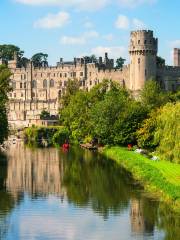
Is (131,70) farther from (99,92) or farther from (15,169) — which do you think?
(15,169)

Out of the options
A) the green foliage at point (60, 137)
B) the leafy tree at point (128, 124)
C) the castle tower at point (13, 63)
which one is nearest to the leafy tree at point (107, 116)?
the leafy tree at point (128, 124)

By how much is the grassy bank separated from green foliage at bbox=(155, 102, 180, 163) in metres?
0.64

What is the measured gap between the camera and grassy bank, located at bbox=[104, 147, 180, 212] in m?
33.7

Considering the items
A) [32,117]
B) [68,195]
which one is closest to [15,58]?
[32,117]

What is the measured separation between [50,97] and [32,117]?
14.8m

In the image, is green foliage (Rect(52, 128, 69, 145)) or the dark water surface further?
green foliage (Rect(52, 128, 69, 145))

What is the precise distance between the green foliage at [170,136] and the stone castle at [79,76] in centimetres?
4420

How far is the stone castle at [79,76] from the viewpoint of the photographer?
95375mm

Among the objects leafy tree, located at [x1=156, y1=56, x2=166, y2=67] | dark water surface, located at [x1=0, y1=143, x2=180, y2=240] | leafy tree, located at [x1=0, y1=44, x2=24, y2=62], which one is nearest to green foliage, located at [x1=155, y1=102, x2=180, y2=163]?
dark water surface, located at [x1=0, y1=143, x2=180, y2=240]

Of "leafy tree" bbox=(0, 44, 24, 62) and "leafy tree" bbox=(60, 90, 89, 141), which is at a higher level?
"leafy tree" bbox=(0, 44, 24, 62)

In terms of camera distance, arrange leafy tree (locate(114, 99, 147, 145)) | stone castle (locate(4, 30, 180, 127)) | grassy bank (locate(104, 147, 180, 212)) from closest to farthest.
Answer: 1. grassy bank (locate(104, 147, 180, 212))
2. leafy tree (locate(114, 99, 147, 145))
3. stone castle (locate(4, 30, 180, 127))

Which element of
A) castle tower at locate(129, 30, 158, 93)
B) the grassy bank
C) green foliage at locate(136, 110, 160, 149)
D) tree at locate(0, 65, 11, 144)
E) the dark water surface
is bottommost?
the dark water surface

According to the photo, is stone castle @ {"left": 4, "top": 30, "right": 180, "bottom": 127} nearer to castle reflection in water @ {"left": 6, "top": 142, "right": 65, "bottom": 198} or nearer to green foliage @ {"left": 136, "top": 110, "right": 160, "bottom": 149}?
green foliage @ {"left": 136, "top": 110, "right": 160, "bottom": 149}

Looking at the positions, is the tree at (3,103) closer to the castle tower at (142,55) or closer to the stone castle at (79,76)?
the castle tower at (142,55)
